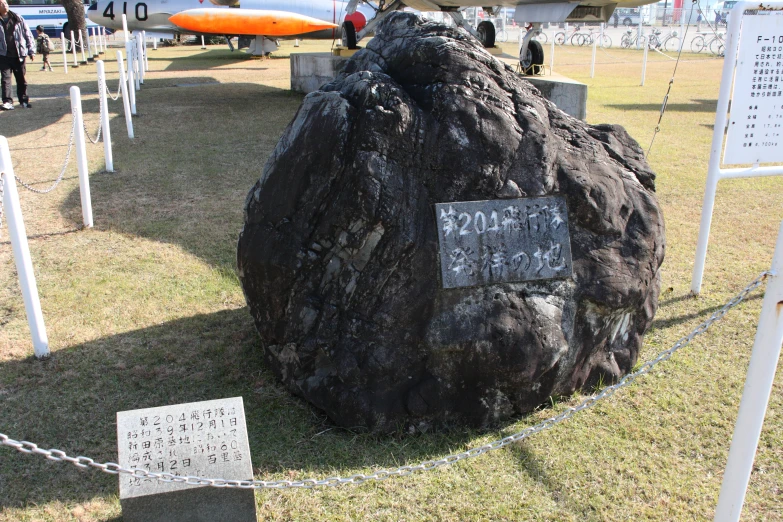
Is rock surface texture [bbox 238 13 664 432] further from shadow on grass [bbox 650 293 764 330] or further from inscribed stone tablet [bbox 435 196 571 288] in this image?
shadow on grass [bbox 650 293 764 330]

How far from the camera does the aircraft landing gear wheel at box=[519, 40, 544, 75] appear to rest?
12.5m

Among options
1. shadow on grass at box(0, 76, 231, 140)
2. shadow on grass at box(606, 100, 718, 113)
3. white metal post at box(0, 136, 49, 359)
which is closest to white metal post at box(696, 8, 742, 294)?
white metal post at box(0, 136, 49, 359)

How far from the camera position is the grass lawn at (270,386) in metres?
2.95

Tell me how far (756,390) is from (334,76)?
30.6ft

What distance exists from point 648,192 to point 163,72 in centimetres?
1904

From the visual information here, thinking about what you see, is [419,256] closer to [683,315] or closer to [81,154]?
[683,315]

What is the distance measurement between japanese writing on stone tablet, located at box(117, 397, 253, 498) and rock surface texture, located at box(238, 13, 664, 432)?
740mm

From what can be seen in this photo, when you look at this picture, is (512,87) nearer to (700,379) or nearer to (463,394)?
(463,394)

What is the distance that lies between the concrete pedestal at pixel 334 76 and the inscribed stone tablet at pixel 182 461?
818 cm

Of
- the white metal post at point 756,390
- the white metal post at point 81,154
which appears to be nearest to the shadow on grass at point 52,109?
the white metal post at point 81,154

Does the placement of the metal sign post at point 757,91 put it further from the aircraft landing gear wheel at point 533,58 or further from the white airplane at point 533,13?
the aircraft landing gear wheel at point 533,58

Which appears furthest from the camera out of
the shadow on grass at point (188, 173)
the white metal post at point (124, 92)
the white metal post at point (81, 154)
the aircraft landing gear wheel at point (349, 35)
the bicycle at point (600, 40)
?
the bicycle at point (600, 40)

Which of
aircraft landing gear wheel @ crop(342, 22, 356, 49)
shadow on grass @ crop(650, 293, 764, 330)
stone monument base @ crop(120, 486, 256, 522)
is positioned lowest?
shadow on grass @ crop(650, 293, 764, 330)

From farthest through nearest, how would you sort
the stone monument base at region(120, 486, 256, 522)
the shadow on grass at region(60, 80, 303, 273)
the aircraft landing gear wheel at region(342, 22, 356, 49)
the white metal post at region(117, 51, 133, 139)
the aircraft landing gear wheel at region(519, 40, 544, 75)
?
the aircraft landing gear wheel at region(342, 22, 356, 49) → the aircraft landing gear wheel at region(519, 40, 544, 75) → the white metal post at region(117, 51, 133, 139) → the shadow on grass at region(60, 80, 303, 273) → the stone monument base at region(120, 486, 256, 522)
